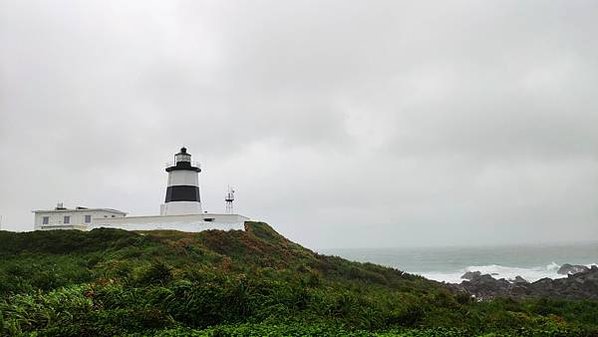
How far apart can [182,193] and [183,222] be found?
4.27m

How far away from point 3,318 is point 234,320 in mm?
3757

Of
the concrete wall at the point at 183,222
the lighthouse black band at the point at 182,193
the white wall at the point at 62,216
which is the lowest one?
the concrete wall at the point at 183,222

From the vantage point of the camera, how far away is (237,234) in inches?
985

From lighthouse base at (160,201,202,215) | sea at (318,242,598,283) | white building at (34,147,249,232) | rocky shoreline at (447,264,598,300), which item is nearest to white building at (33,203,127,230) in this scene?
white building at (34,147,249,232)

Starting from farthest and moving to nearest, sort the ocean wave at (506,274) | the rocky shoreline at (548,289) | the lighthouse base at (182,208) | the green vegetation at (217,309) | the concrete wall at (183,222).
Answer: the ocean wave at (506,274) → the lighthouse base at (182,208) → the concrete wall at (183,222) → the rocky shoreline at (548,289) → the green vegetation at (217,309)

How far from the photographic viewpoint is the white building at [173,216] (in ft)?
92.0

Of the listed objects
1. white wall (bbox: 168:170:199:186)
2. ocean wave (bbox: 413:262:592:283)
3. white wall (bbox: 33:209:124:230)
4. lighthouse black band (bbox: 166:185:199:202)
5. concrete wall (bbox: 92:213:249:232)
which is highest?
white wall (bbox: 168:170:199:186)

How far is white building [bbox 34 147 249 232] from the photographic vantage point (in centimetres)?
2803

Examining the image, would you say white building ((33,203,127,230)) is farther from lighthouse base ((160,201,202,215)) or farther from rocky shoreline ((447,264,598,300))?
rocky shoreline ((447,264,598,300))

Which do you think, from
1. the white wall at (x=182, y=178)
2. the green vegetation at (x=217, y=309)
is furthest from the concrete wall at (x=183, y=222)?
the green vegetation at (x=217, y=309)

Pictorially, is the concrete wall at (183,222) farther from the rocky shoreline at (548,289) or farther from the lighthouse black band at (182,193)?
A: the rocky shoreline at (548,289)

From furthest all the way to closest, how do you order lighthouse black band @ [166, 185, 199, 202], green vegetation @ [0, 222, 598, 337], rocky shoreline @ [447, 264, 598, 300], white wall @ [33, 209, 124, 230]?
white wall @ [33, 209, 124, 230], lighthouse black band @ [166, 185, 199, 202], rocky shoreline @ [447, 264, 598, 300], green vegetation @ [0, 222, 598, 337]

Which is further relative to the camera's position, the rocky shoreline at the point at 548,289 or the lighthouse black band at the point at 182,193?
the lighthouse black band at the point at 182,193

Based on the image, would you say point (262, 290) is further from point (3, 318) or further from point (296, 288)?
point (3, 318)
